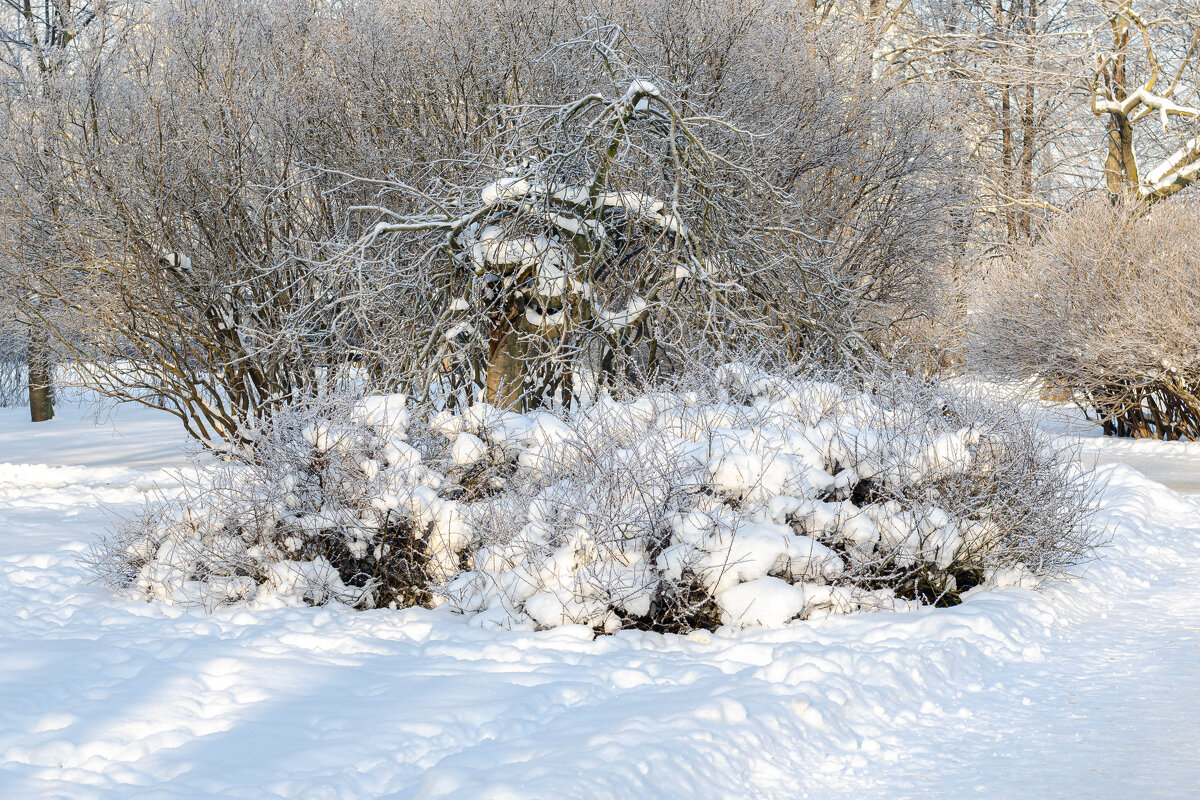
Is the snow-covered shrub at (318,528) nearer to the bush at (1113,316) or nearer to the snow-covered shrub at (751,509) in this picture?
the snow-covered shrub at (751,509)

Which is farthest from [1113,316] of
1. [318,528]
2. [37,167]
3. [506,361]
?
[37,167]

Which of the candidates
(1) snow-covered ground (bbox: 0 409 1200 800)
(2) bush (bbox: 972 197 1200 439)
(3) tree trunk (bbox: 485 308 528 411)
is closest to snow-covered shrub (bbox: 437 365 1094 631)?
(1) snow-covered ground (bbox: 0 409 1200 800)

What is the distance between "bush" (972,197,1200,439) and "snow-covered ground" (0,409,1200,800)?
26.6ft

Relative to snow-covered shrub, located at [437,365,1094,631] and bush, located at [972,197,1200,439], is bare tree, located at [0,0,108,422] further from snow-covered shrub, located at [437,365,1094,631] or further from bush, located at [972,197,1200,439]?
bush, located at [972,197,1200,439]

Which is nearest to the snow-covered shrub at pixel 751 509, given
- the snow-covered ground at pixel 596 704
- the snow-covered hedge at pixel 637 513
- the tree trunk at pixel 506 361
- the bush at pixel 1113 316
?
the snow-covered hedge at pixel 637 513

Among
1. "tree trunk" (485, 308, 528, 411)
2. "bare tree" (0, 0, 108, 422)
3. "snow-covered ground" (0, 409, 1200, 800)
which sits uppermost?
"bare tree" (0, 0, 108, 422)

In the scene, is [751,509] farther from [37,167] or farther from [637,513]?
[37,167]

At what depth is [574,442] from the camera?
590cm

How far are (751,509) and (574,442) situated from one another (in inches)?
41.3

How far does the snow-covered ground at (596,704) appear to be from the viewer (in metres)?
3.48

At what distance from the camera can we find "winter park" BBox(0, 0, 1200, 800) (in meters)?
3.92

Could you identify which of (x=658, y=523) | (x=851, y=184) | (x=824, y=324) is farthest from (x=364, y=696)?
(x=851, y=184)

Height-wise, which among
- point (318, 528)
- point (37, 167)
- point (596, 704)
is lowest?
point (596, 704)

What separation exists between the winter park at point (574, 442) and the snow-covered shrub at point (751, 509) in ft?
0.09
